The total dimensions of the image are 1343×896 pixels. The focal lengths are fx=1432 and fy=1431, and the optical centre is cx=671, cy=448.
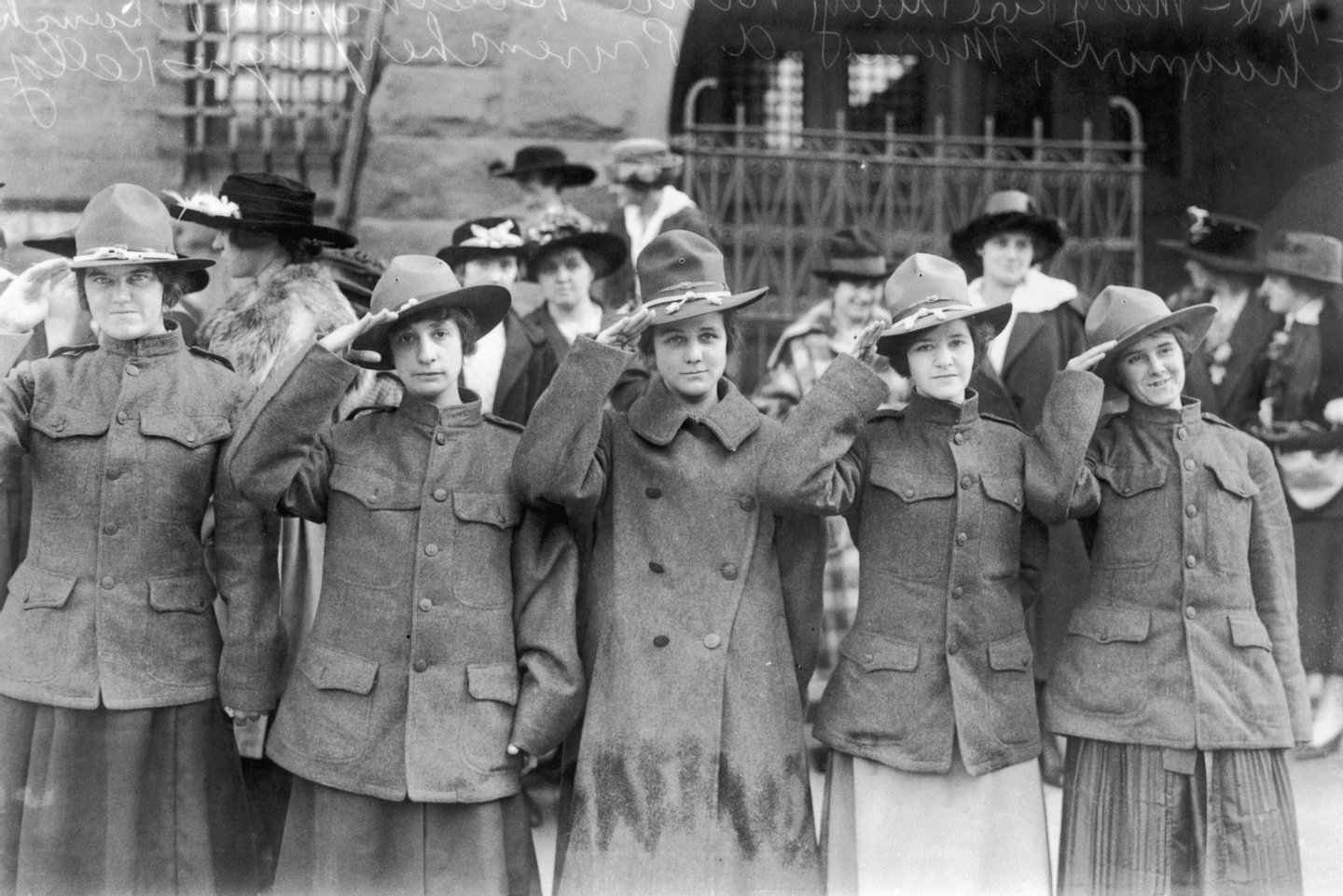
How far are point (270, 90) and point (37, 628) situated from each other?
3859 millimetres

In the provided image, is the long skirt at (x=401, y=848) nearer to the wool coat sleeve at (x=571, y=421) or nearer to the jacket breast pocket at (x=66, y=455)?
the wool coat sleeve at (x=571, y=421)

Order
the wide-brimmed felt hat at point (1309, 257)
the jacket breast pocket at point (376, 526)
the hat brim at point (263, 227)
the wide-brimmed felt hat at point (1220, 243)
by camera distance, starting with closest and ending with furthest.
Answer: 1. the jacket breast pocket at point (376, 526)
2. the hat brim at point (263, 227)
3. the wide-brimmed felt hat at point (1309, 257)
4. the wide-brimmed felt hat at point (1220, 243)

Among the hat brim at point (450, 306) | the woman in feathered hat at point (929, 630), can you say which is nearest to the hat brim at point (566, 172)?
the hat brim at point (450, 306)

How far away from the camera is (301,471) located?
369 cm

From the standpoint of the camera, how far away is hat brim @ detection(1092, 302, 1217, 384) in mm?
3832

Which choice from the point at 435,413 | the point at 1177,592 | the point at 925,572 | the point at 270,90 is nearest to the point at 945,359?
the point at 925,572

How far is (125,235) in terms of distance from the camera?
3.82m

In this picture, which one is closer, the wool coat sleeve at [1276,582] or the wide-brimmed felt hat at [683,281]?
the wide-brimmed felt hat at [683,281]

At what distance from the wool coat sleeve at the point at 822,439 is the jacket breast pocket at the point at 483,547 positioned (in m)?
0.67

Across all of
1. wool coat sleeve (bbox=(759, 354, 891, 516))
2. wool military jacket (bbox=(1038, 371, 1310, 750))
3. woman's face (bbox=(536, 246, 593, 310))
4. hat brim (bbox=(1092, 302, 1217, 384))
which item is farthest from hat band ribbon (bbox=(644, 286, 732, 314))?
woman's face (bbox=(536, 246, 593, 310))

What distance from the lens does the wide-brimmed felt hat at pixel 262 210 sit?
4.62 metres

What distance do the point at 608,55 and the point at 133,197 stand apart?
328 centimetres

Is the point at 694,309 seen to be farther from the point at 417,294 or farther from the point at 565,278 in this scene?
the point at 565,278

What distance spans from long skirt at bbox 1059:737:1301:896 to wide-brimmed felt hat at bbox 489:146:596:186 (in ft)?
12.3
